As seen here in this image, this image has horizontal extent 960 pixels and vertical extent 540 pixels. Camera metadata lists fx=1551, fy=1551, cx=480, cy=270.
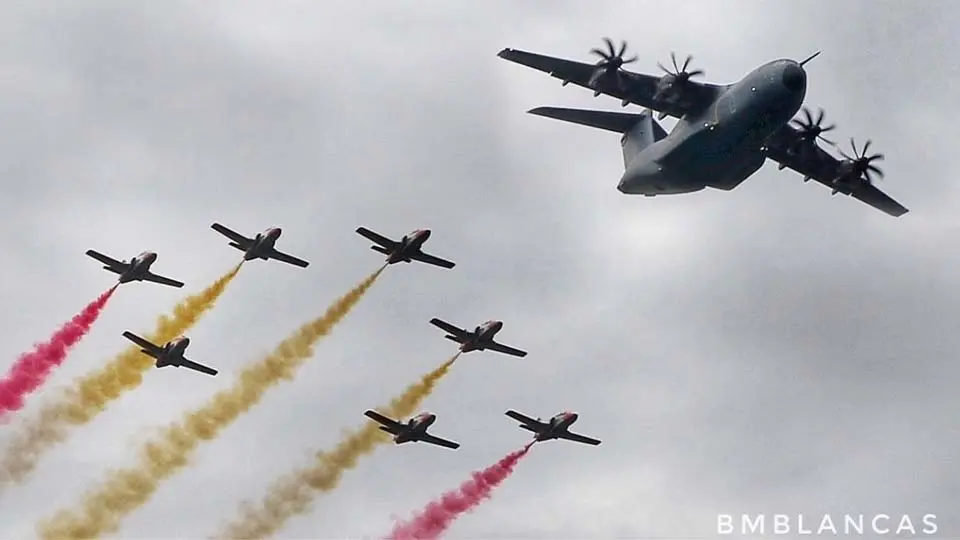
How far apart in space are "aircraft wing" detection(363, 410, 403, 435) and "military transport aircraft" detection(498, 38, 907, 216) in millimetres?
17346

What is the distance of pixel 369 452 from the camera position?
257 feet

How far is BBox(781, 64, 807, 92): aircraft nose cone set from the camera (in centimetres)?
7162

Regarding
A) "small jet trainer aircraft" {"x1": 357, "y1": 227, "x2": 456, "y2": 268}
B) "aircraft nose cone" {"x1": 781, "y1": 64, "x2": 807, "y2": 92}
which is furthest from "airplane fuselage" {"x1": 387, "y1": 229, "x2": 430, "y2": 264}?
"aircraft nose cone" {"x1": 781, "y1": 64, "x2": 807, "y2": 92}

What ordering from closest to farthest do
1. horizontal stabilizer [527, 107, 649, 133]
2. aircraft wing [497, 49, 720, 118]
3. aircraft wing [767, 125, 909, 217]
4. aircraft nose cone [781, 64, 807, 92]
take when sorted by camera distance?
aircraft nose cone [781, 64, 807, 92], aircraft wing [497, 49, 720, 118], horizontal stabilizer [527, 107, 649, 133], aircraft wing [767, 125, 909, 217]

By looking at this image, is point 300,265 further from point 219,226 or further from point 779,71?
point 779,71

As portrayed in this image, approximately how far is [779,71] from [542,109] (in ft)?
47.0

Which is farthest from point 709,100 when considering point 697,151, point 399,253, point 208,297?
point 208,297

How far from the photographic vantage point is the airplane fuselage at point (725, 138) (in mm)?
72000

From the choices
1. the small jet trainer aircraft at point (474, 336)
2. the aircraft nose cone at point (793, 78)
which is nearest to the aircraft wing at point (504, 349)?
the small jet trainer aircraft at point (474, 336)

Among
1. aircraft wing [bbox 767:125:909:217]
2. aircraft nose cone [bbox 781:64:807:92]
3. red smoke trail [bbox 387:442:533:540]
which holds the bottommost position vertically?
red smoke trail [bbox 387:442:533:540]

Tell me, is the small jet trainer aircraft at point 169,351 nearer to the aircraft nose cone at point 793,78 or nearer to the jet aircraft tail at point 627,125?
the jet aircraft tail at point 627,125

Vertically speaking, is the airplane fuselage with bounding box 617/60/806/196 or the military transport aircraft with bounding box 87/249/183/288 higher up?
the airplane fuselage with bounding box 617/60/806/196

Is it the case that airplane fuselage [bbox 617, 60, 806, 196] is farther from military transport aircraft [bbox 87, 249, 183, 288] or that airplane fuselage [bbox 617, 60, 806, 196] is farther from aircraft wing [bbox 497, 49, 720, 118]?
military transport aircraft [bbox 87, 249, 183, 288]

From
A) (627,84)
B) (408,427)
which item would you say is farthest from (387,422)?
(627,84)
